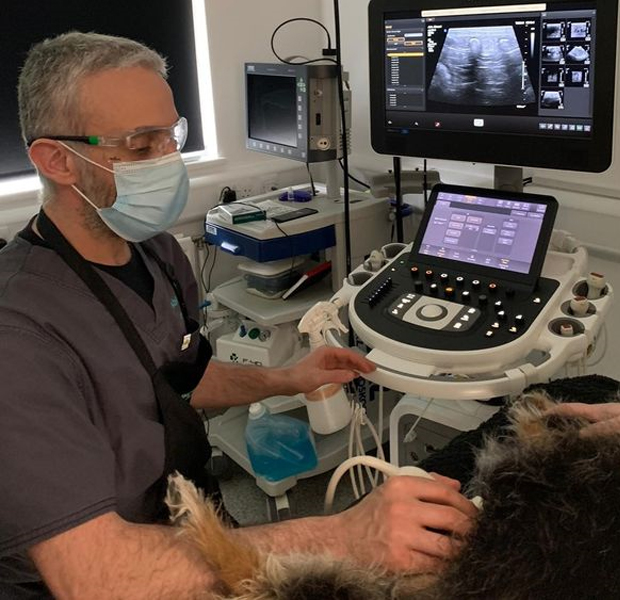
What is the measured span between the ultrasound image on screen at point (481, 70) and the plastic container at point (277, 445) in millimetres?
1125

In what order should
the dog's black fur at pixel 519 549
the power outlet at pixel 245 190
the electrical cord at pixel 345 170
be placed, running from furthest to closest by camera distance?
1. the power outlet at pixel 245 190
2. the electrical cord at pixel 345 170
3. the dog's black fur at pixel 519 549

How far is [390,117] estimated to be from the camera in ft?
5.47

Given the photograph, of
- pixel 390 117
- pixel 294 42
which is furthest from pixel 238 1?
pixel 390 117

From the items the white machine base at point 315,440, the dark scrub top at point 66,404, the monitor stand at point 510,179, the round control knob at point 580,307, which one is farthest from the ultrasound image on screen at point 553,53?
the white machine base at point 315,440

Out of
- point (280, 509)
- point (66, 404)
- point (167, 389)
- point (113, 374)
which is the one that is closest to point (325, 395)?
point (167, 389)

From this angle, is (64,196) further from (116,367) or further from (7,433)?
(7,433)

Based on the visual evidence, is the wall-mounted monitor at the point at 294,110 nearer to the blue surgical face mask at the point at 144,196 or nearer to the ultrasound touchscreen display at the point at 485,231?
the ultrasound touchscreen display at the point at 485,231

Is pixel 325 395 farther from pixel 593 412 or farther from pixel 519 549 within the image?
pixel 519 549

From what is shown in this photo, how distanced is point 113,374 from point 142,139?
0.43 metres

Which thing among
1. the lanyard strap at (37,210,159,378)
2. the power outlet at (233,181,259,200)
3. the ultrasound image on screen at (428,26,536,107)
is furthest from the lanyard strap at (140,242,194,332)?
the power outlet at (233,181,259,200)

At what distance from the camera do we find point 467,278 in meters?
1.48

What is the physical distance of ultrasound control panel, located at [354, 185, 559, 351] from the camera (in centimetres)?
135

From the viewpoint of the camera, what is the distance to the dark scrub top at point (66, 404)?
0.90 meters

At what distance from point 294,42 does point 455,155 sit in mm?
1403
